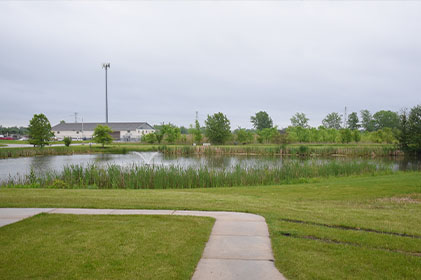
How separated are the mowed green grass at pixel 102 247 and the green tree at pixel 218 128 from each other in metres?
58.3

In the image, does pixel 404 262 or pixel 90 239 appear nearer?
pixel 404 262

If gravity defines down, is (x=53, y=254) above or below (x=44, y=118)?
below

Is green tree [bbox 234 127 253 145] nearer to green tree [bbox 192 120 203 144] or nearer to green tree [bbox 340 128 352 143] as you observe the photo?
green tree [bbox 192 120 203 144]

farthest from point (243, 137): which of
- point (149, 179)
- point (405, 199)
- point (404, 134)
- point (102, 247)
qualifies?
point (102, 247)

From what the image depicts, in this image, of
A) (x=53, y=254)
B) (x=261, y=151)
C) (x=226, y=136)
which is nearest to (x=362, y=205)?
(x=53, y=254)

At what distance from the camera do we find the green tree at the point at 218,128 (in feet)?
213

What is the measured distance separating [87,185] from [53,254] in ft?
36.7

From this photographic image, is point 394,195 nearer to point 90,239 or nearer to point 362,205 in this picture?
point 362,205

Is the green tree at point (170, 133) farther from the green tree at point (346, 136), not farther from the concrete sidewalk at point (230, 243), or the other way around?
the concrete sidewalk at point (230, 243)

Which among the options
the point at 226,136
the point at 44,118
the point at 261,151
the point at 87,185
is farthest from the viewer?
the point at 226,136

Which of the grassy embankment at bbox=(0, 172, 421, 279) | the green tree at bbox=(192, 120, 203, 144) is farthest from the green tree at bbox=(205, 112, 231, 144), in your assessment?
the grassy embankment at bbox=(0, 172, 421, 279)

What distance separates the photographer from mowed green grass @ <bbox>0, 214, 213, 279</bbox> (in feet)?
13.3

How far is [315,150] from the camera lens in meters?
A: 45.7

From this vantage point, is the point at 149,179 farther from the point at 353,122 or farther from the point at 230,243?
the point at 353,122
